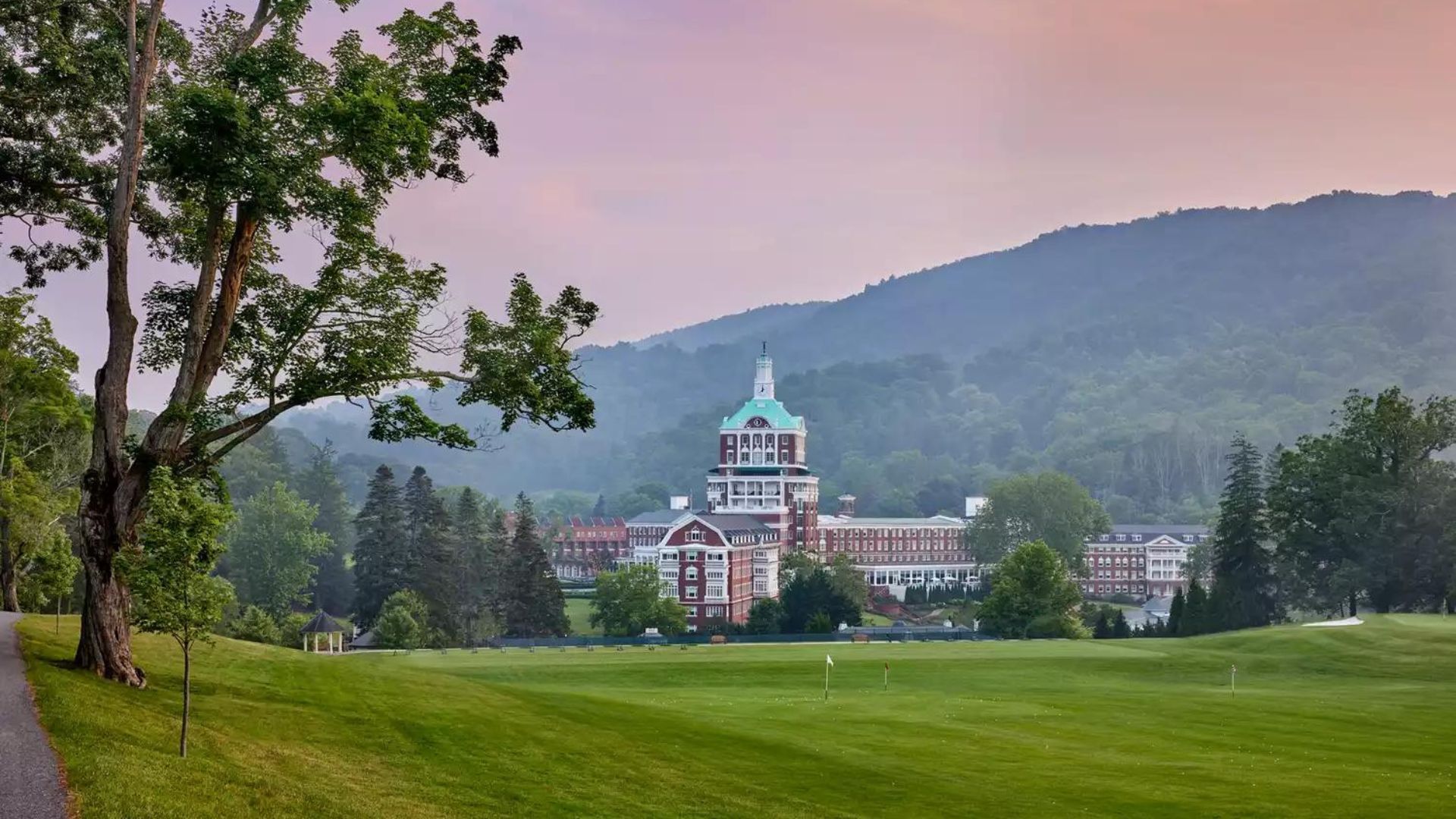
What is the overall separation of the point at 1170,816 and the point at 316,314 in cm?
1933

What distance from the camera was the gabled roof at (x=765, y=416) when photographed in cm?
15600

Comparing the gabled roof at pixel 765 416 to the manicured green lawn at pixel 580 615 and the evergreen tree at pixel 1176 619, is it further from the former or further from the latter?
the evergreen tree at pixel 1176 619

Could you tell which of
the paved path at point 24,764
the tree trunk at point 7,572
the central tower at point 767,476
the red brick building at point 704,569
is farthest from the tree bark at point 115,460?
the central tower at point 767,476

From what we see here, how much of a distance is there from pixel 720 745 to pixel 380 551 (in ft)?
246

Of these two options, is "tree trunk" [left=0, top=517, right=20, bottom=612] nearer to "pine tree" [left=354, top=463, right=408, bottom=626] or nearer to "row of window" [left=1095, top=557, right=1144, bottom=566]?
"pine tree" [left=354, top=463, right=408, bottom=626]

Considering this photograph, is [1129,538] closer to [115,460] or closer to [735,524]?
[735,524]

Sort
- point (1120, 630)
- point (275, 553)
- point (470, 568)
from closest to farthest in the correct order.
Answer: point (1120, 630) → point (275, 553) → point (470, 568)

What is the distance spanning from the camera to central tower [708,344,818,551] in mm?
152750

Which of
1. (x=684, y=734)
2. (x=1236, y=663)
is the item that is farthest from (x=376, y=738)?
(x=1236, y=663)

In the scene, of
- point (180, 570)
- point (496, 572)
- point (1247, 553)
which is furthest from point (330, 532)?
point (180, 570)

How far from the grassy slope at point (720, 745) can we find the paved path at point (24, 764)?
0.32 metres

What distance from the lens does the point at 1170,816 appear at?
81.6 ft

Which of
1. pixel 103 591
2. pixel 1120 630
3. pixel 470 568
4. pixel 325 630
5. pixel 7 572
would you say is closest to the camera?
pixel 103 591

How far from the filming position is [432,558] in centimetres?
9844
